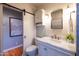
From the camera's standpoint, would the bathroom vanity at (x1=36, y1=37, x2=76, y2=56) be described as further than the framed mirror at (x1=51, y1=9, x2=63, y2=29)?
No

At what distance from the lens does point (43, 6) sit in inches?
44.1

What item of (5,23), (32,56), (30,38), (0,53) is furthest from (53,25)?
(0,53)

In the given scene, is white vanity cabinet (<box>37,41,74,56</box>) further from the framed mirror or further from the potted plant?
the framed mirror

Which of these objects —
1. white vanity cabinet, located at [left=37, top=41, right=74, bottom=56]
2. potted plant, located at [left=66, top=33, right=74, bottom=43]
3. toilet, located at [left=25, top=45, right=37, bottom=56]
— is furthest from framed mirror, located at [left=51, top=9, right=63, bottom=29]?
toilet, located at [left=25, top=45, right=37, bottom=56]

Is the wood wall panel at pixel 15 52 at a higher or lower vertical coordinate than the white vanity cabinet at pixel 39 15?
lower

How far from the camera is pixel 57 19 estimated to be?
3.86 feet

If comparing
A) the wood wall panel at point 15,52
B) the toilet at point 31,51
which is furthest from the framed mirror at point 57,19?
the wood wall panel at point 15,52

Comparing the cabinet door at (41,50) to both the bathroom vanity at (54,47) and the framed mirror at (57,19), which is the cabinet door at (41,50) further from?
the framed mirror at (57,19)

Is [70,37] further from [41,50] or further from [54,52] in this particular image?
[41,50]

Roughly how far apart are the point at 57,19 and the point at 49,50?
0.39 metres

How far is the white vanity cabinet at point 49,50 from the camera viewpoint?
107cm

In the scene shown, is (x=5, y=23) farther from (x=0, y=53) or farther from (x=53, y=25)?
(x=53, y=25)

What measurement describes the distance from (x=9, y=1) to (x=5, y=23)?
25 cm

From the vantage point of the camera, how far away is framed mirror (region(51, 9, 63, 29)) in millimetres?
1163
